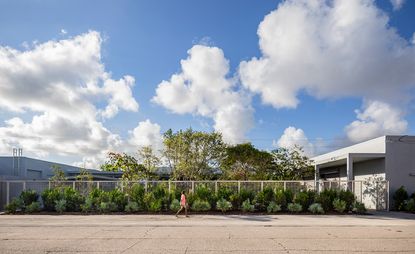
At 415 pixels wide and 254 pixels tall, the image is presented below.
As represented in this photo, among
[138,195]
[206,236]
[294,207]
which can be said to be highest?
[138,195]

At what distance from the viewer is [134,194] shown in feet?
77.3

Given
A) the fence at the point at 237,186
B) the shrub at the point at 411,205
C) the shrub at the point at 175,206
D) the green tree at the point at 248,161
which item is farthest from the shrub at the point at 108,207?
the shrub at the point at 411,205

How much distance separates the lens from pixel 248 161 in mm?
38375

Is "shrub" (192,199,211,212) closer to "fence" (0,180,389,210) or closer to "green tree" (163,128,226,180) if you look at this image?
"fence" (0,180,389,210)

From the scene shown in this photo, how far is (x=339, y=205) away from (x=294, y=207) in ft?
7.80

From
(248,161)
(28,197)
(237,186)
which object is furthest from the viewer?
(248,161)

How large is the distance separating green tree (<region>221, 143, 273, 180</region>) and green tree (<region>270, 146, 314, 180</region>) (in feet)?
2.74

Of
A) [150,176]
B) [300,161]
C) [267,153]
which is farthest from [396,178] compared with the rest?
[150,176]

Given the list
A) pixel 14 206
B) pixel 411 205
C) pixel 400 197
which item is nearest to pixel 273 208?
pixel 411 205

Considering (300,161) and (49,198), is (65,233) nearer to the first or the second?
(49,198)

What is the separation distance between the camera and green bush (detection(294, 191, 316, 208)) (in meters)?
23.2

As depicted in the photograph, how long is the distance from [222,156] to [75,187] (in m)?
13.4

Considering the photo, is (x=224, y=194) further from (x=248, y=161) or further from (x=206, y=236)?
(x=248, y=161)

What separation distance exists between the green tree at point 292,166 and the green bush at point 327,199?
44.4 feet
